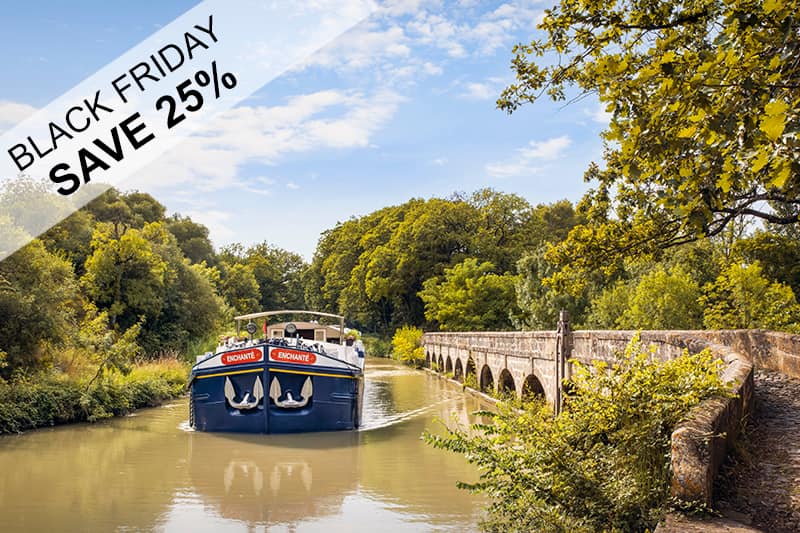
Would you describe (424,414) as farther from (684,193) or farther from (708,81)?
(708,81)

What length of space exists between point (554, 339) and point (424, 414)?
720 cm

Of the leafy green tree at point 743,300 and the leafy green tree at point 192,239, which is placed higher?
the leafy green tree at point 192,239

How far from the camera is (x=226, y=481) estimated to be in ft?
41.3

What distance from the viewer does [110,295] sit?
2930 cm

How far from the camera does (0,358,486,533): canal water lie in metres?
9.93

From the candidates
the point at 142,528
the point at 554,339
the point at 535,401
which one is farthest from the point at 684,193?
the point at 554,339

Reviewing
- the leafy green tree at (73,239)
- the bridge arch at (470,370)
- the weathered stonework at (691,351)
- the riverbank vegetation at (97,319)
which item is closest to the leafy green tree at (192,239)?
the riverbank vegetation at (97,319)

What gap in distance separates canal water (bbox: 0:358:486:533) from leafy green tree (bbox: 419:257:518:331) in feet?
82.7

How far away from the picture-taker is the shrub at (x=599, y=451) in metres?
5.68

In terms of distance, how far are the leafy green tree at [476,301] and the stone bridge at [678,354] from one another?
59.5ft

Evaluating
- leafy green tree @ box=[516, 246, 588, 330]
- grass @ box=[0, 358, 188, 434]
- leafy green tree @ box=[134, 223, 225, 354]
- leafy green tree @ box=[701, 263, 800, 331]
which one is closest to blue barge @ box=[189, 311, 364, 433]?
grass @ box=[0, 358, 188, 434]

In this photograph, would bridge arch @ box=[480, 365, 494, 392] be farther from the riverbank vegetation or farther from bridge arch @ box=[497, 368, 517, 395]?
the riverbank vegetation

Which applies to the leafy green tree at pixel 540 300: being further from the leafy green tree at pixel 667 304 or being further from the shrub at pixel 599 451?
the shrub at pixel 599 451

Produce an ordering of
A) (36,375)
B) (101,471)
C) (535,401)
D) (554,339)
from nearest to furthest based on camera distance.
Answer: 1. (535,401)
2. (101,471)
3. (554,339)
4. (36,375)
